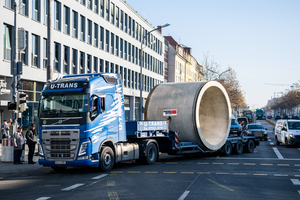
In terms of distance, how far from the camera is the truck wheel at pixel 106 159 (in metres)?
14.2

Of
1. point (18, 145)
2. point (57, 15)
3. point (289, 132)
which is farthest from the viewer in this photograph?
point (57, 15)

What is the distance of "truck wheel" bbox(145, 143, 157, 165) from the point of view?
1662 cm

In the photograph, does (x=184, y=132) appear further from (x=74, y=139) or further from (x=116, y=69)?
(x=116, y=69)

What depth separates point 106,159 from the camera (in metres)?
14.5

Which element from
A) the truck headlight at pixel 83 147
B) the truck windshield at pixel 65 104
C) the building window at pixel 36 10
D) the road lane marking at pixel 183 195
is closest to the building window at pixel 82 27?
the building window at pixel 36 10

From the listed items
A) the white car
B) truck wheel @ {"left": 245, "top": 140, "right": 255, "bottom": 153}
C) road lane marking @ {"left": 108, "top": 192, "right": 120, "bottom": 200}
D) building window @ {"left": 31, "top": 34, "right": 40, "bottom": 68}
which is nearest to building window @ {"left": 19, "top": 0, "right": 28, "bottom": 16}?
building window @ {"left": 31, "top": 34, "right": 40, "bottom": 68}

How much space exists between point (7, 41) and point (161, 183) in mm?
20663

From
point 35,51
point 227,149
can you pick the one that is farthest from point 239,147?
point 35,51

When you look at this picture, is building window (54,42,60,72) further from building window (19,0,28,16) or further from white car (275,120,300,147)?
white car (275,120,300,147)

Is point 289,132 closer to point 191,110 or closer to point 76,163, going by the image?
point 191,110

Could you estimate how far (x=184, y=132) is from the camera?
19203 millimetres

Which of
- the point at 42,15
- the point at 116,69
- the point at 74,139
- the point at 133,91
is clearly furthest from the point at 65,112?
the point at 133,91

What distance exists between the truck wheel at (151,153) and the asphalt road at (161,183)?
1.98 ft

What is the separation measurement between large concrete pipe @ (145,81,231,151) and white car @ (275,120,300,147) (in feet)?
24.8
